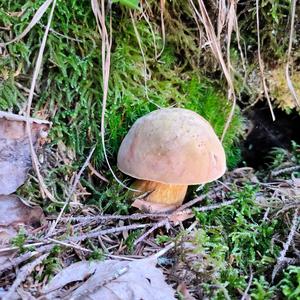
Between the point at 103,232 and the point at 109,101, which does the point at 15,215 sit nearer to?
the point at 103,232

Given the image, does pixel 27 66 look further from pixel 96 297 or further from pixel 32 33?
pixel 96 297

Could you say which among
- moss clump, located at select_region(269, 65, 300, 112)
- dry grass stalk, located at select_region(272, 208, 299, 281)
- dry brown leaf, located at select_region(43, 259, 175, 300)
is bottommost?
dry brown leaf, located at select_region(43, 259, 175, 300)

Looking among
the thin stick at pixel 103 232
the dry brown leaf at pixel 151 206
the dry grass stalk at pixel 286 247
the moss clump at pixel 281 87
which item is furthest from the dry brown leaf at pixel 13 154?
the moss clump at pixel 281 87

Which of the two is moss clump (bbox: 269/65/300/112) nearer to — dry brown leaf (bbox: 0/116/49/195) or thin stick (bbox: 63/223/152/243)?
thin stick (bbox: 63/223/152/243)

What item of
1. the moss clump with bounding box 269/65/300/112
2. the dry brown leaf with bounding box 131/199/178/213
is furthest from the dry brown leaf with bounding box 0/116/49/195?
the moss clump with bounding box 269/65/300/112

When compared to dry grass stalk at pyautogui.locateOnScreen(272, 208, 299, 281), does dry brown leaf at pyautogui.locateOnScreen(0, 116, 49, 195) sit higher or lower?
higher

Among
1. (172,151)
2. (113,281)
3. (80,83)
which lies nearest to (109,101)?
(80,83)

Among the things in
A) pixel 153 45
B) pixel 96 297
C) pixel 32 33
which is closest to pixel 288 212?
pixel 96 297
